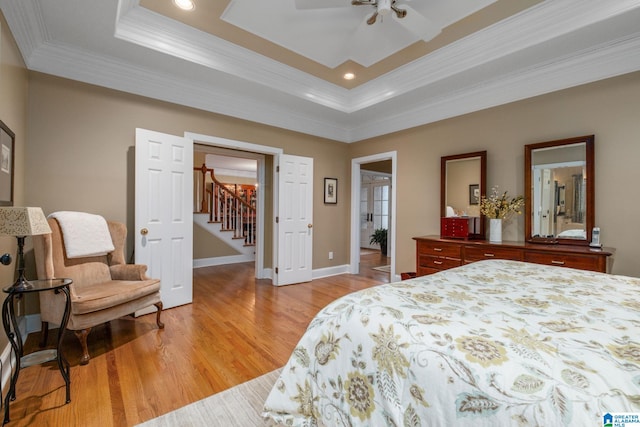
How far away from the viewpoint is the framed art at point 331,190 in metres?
5.07

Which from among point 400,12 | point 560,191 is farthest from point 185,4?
point 560,191

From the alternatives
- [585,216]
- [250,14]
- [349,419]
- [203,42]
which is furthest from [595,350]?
[203,42]

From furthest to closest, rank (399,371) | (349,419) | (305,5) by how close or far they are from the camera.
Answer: (305,5)
(349,419)
(399,371)

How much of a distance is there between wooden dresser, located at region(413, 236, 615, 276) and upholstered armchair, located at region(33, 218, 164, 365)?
119 inches

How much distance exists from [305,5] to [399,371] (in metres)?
2.54

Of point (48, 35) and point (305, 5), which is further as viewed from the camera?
point (48, 35)

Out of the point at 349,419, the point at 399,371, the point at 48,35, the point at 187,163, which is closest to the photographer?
the point at 399,371

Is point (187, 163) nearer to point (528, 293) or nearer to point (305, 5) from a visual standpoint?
point (305, 5)

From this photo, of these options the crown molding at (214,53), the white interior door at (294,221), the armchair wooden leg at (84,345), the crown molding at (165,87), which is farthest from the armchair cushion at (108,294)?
the crown molding at (214,53)

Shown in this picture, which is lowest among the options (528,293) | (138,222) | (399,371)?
(399,371)

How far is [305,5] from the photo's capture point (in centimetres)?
225

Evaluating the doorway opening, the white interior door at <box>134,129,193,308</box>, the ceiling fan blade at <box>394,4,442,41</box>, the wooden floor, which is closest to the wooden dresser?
the wooden floor

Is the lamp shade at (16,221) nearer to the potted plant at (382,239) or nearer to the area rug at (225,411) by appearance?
the area rug at (225,411)

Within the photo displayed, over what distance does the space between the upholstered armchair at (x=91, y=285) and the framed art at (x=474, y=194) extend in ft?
12.1
